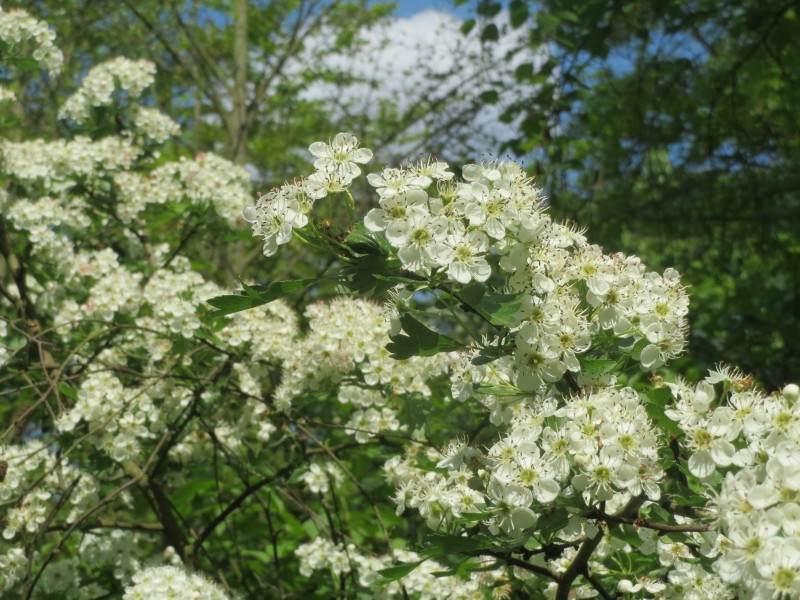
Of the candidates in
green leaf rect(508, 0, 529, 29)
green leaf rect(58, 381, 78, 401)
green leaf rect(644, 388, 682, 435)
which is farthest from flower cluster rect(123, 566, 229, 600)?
green leaf rect(508, 0, 529, 29)

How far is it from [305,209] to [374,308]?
1.42 metres

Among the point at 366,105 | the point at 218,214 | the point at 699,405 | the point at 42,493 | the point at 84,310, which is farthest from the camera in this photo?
the point at 366,105

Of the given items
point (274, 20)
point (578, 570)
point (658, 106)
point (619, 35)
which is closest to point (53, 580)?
point (578, 570)

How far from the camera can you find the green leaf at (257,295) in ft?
5.05

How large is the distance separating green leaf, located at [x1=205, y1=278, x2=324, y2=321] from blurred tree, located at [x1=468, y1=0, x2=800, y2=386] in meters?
3.24

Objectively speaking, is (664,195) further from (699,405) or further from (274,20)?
(274,20)

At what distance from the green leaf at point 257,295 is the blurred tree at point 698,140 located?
3238mm

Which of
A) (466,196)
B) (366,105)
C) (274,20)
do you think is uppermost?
(274,20)

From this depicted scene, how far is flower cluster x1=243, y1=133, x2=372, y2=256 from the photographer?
1.57m

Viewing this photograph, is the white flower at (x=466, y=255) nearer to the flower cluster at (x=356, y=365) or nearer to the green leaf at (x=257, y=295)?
the green leaf at (x=257, y=295)

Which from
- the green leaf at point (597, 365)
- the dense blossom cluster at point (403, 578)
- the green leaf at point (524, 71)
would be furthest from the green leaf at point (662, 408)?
the green leaf at point (524, 71)

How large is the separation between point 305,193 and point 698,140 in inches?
205

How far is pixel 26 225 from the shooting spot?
3.69 m

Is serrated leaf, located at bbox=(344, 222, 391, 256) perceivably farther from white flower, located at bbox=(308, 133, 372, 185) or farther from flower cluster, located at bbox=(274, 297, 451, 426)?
flower cluster, located at bbox=(274, 297, 451, 426)
